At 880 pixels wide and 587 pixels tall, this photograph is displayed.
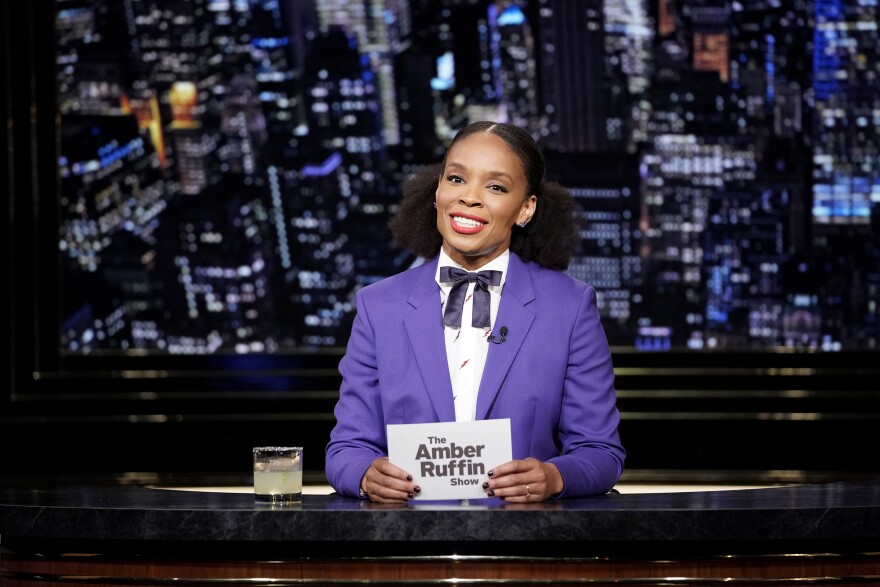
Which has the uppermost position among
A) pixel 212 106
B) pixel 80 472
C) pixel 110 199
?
pixel 212 106

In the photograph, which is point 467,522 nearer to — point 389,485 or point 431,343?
point 389,485

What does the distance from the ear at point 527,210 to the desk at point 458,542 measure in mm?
691

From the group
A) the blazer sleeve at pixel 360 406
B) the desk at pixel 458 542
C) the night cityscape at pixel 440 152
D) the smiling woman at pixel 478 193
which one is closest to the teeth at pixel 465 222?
the smiling woman at pixel 478 193

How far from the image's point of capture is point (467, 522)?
187cm

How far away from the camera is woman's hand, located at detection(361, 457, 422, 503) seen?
2.06 meters

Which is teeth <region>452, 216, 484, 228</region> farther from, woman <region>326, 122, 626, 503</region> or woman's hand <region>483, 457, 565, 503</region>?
woman's hand <region>483, 457, 565, 503</region>

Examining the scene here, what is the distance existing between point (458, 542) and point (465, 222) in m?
0.70

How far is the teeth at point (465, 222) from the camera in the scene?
238cm

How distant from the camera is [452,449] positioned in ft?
6.75

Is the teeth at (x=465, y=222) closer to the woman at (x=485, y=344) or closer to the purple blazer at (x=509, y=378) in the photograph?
the woman at (x=485, y=344)

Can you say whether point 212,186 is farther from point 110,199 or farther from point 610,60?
point 610,60

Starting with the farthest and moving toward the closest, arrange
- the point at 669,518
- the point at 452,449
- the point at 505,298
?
the point at 505,298, the point at 452,449, the point at 669,518

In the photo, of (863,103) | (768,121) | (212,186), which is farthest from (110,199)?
(863,103)

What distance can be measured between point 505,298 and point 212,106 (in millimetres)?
3712
